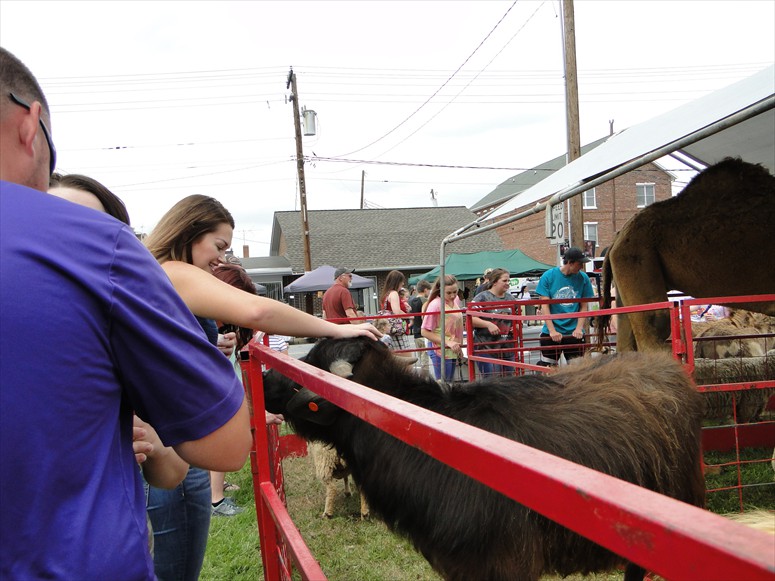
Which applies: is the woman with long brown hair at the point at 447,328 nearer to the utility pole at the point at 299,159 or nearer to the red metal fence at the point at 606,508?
the red metal fence at the point at 606,508

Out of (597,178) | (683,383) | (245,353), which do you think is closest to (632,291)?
(597,178)

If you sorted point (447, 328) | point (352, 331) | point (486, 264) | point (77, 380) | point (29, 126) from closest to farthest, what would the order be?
point (77, 380) < point (29, 126) < point (352, 331) < point (447, 328) < point (486, 264)

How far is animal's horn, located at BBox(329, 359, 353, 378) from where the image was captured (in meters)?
Answer: 3.20

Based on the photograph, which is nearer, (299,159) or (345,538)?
(345,538)

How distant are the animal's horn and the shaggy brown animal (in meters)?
4.05

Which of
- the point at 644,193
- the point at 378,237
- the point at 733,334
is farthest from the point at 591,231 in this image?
the point at 733,334

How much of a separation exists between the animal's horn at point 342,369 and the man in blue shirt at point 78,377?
209 centimetres

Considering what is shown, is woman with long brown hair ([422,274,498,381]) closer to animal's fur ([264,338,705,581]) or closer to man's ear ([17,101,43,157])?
animal's fur ([264,338,705,581])

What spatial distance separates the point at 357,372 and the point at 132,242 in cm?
241

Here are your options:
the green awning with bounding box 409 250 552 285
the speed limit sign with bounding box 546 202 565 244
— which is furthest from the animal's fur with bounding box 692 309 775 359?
the green awning with bounding box 409 250 552 285

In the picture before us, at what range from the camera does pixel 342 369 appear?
321cm

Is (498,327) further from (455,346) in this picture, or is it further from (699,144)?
(699,144)

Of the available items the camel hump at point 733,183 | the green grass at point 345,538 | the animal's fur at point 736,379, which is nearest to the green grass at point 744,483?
the green grass at point 345,538

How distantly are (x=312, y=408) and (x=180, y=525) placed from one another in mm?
905
